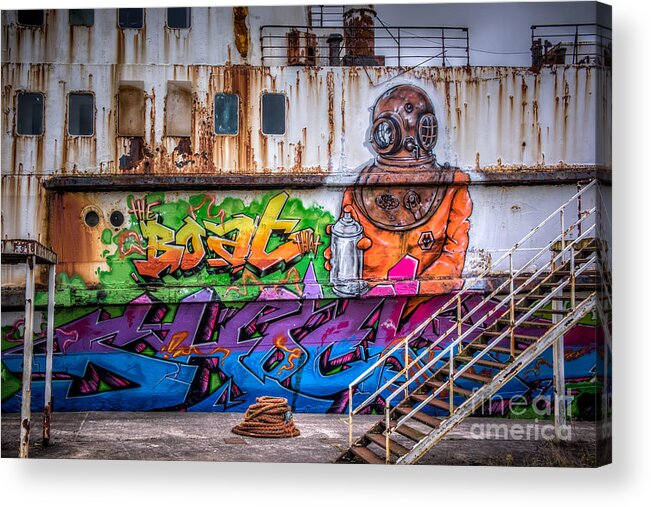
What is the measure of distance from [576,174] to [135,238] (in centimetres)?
585

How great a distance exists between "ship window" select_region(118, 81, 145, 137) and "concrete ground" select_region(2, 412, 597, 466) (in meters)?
3.78

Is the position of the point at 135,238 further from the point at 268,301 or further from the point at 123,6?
the point at 123,6

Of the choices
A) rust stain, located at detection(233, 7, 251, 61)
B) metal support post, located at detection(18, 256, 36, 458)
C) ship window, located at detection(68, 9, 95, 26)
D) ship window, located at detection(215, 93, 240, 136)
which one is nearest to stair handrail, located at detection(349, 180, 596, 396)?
ship window, located at detection(215, 93, 240, 136)

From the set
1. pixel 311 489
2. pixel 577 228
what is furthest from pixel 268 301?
pixel 577 228

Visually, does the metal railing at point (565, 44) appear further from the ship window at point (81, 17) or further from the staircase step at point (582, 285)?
the ship window at point (81, 17)

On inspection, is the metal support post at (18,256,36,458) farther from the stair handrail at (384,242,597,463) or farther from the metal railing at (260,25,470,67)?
the stair handrail at (384,242,597,463)

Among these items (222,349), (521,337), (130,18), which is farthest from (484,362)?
(130,18)

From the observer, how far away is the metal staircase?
364 inches

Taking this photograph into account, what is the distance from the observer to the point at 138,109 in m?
10.4

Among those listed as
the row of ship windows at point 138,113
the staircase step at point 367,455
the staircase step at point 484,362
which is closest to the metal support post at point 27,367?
the row of ship windows at point 138,113

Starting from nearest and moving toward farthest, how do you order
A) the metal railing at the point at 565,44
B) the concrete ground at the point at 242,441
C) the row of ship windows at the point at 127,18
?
the metal railing at the point at 565,44 → the concrete ground at the point at 242,441 → the row of ship windows at the point at 127,18

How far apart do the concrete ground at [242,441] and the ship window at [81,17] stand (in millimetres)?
5185

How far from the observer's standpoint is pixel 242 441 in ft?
32.2

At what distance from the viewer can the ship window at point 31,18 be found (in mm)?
9992
